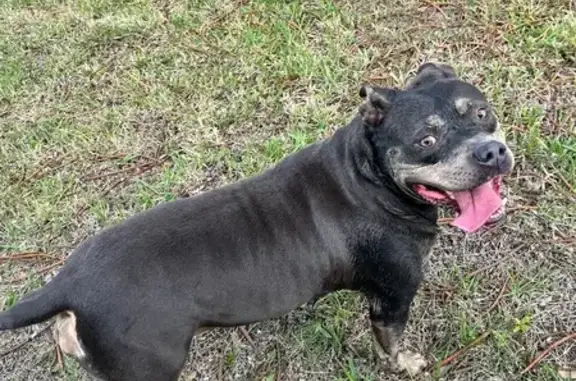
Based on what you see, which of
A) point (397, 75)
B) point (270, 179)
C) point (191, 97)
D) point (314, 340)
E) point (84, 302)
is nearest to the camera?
point (84, 302)

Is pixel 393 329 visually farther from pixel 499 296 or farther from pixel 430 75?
pixel 430 75

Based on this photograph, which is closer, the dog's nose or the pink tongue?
the dog's nose

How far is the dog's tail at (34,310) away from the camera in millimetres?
2742

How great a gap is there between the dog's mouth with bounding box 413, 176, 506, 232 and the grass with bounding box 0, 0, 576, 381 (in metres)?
0.87

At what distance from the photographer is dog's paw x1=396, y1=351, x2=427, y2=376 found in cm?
359

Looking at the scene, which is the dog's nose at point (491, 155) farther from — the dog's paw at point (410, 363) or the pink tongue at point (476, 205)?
the dog's paw at point (410, 363)

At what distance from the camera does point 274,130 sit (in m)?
4.97

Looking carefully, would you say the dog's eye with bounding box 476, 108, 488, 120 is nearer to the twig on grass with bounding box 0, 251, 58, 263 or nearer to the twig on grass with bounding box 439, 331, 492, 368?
the twig on grass with bounding box 439, 331, 492, 368

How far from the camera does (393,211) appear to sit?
316cm

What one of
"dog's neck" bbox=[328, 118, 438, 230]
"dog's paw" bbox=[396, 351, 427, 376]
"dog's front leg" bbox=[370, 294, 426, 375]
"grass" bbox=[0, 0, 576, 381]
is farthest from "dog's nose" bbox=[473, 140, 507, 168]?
"dog's paw" bbox=[396, 351, 427, 376]

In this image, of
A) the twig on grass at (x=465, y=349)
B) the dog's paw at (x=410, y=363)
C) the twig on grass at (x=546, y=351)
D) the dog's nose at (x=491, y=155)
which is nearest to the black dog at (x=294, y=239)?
the dog's nose at (x=491, y=155)

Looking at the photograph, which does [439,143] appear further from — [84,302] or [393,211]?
[84,302]

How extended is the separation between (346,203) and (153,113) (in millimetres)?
2591

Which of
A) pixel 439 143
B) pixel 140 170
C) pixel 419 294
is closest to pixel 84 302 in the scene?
pixel 439 143
